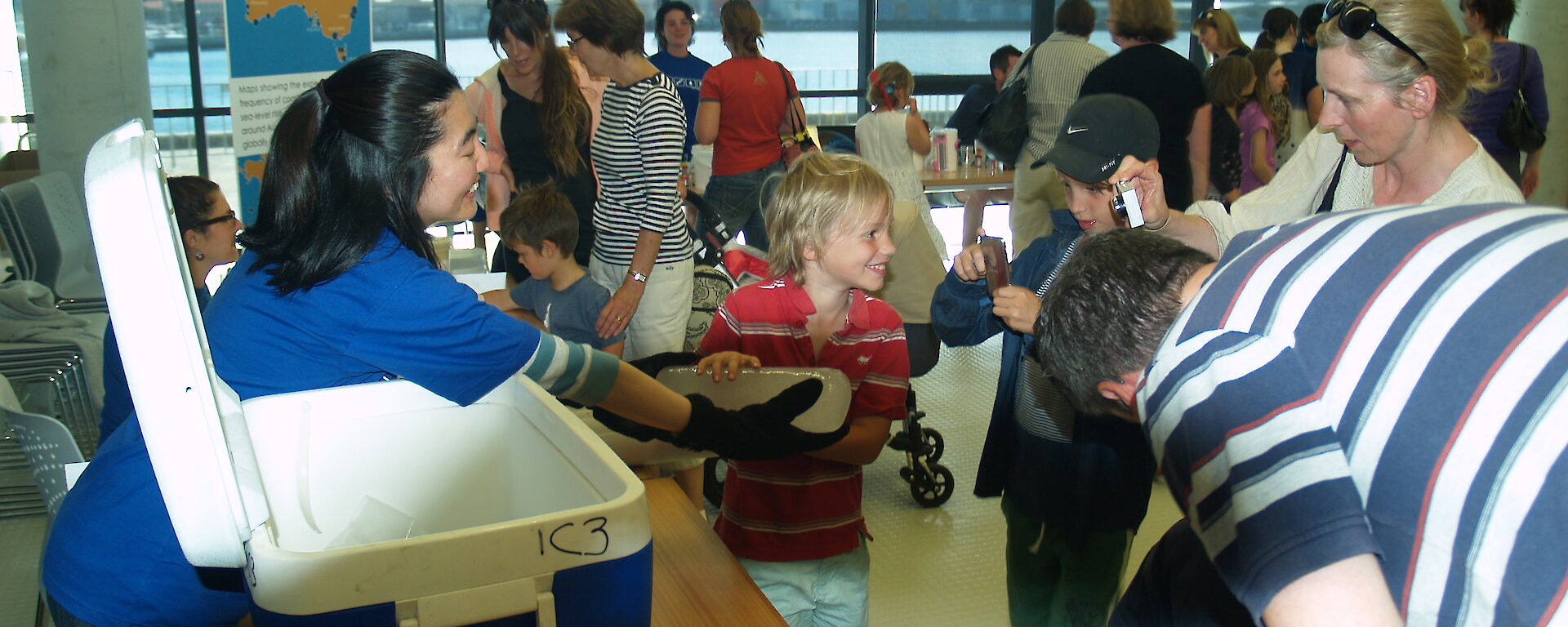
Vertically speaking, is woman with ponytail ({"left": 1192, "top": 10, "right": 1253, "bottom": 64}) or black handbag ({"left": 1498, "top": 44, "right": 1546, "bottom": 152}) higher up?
woman with ponytail ({"left": 1192, "top": 10, "right": 1253, "bottom": 64})

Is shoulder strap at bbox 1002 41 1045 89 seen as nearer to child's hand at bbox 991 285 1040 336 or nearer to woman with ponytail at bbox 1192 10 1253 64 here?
woman with ponytail at bbox 1192 10 1253 64

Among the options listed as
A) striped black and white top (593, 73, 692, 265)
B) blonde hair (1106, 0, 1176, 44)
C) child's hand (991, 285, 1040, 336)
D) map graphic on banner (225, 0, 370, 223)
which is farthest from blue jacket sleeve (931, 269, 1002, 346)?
map graphic on banner (225, 0, 370, 223)

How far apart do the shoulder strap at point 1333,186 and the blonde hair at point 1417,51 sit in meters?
0.24

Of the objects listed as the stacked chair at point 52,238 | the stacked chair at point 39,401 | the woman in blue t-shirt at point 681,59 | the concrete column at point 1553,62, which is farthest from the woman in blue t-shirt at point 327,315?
the concrete column at point 1553,62

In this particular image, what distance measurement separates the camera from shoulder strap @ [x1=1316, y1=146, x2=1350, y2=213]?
67.7 inches

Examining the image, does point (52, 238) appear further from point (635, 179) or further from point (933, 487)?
point (933, 487)

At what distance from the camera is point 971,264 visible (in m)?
1.78

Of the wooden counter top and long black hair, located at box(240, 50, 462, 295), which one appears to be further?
the wooden counter top

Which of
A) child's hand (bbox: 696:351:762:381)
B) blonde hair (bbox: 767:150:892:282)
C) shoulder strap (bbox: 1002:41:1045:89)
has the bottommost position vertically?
child's hand (bbox: 696:351:762:381)

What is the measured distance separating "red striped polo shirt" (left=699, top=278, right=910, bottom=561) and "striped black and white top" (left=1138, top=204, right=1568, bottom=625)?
3.09 ft

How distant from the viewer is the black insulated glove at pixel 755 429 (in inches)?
52.0

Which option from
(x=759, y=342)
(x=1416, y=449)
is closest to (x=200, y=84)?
(x=759, y=342)

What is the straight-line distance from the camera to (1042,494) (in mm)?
1756

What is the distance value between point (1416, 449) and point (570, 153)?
264 centimetres
